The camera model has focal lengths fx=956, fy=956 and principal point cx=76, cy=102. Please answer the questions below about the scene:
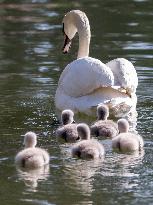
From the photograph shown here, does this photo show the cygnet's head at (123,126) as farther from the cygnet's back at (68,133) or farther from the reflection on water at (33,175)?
the reflection on water at (33,175)

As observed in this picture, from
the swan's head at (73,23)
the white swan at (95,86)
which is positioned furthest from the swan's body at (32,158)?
the swan's head at (73,23)

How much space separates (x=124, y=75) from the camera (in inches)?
510

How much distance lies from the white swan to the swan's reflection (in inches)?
96.8

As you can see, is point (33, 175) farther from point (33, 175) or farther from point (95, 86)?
point (95, 86)

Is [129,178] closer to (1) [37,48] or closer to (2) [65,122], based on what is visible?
(2) [65,122]

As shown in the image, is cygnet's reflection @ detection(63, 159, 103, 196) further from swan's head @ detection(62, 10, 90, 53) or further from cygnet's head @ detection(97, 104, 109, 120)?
swan's head @ detection(62, 10, 90, 53)

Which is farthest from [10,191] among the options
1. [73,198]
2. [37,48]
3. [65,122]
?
[37,48]

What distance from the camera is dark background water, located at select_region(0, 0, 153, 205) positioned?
9.20m

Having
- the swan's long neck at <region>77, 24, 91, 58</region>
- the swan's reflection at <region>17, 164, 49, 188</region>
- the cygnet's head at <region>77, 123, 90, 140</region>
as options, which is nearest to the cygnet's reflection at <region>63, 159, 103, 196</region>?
the swan's reflection at <region>17, 164, 49, 188</region>

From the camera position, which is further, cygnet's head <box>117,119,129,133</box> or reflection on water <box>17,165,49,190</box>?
cygnet's head <box>117,119,129,133</box>

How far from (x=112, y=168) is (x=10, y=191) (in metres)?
1.20

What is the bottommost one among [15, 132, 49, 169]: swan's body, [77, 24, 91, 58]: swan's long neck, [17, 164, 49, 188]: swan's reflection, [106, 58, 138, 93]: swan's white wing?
[17, 164, 49, 188]: swan's reflection

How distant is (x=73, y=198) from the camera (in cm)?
896

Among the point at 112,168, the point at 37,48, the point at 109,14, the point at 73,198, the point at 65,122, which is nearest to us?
the point at 73,198
